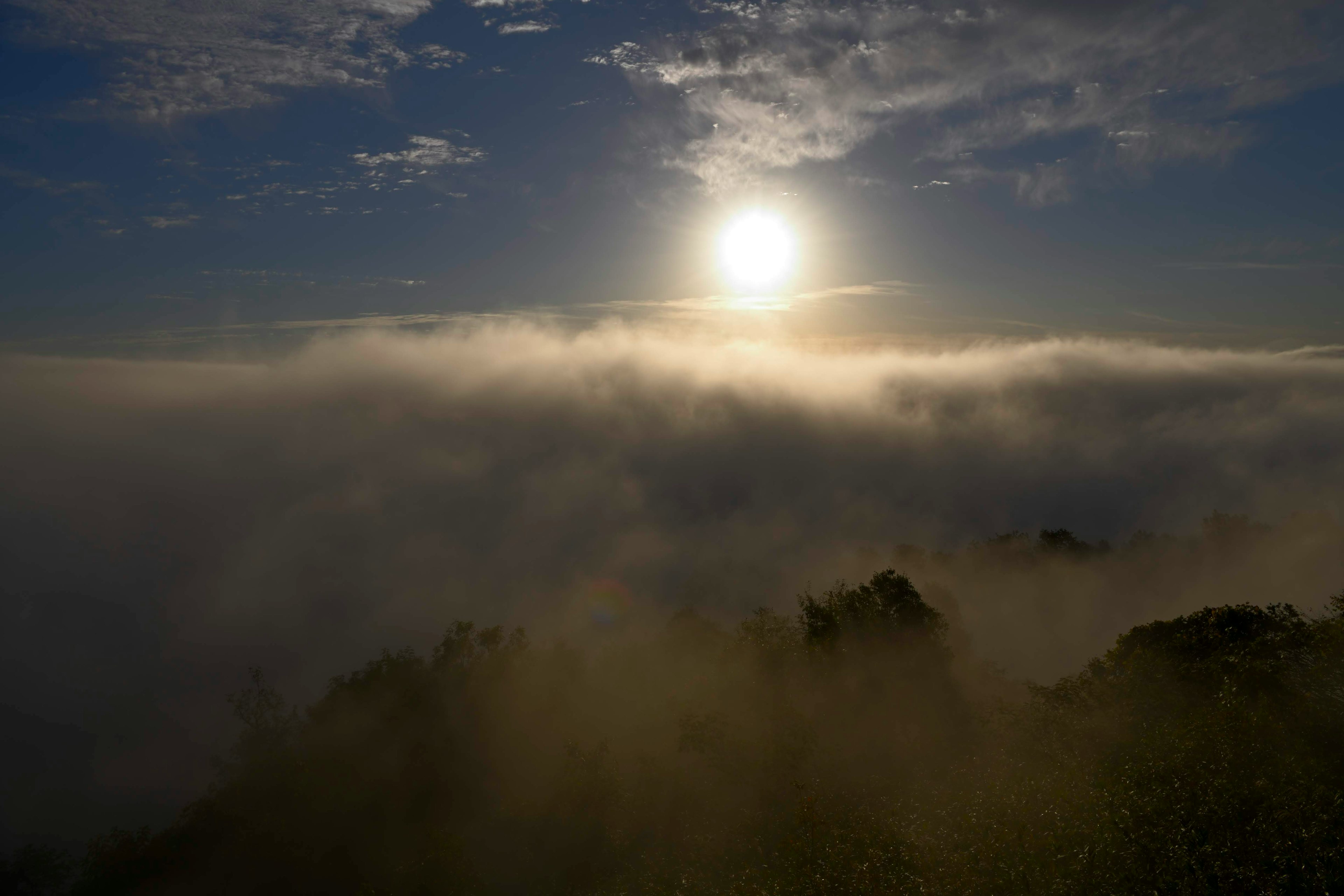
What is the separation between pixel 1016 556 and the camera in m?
121

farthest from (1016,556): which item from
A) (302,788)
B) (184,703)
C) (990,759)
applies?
(184,703)

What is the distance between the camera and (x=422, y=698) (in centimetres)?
6738

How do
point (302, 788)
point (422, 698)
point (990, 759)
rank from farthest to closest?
1. point (422, 698)
2. point (302, 788)
3. point (990, 759)

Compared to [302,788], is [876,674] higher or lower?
higher

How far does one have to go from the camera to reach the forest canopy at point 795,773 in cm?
2738

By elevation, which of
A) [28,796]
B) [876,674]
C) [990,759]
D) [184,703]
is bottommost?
[28,796]

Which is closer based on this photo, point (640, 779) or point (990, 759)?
point (990, 759)

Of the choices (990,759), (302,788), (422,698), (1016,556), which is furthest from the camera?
(1016,556)

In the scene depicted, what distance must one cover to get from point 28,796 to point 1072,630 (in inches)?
8829

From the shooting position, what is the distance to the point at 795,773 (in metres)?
45.5

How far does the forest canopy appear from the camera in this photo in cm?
2738

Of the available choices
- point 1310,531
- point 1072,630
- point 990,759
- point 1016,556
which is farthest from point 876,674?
point 1310,531

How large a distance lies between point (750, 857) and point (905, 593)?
1307 inches

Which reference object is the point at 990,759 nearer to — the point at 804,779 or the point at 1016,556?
the point at 804,779
